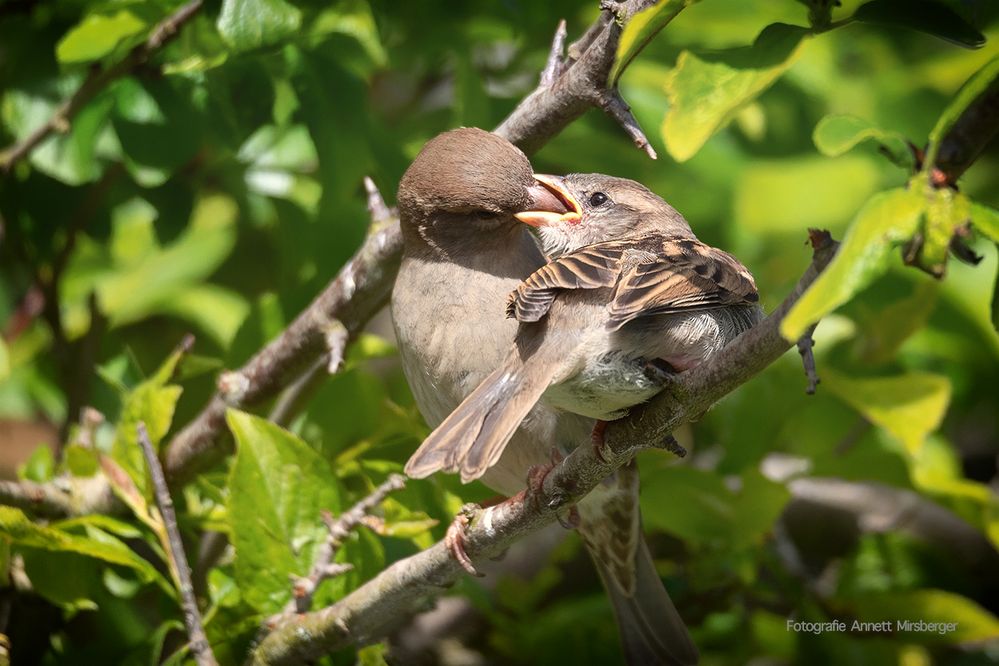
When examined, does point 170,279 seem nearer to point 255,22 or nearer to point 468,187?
point 255,22

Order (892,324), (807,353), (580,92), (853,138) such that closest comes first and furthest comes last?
1. (853,138)
2. (807,353)
3. (580,92)
4. (892,324)

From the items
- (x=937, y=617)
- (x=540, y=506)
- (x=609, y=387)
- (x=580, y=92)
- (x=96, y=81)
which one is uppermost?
(x=580, y=92)

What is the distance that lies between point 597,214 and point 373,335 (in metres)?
0.94

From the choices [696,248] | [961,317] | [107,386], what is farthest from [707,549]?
[107,386]

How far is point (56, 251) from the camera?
374cm

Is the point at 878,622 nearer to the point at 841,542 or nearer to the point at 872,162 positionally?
the point at 841,542

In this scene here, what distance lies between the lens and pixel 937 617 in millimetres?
3252

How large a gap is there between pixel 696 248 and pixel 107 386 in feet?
6.63

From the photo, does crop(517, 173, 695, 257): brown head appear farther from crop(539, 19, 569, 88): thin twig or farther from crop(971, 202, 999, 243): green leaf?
A: crop(971, 202, 999, 243): green leaf

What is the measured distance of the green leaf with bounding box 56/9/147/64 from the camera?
279cm

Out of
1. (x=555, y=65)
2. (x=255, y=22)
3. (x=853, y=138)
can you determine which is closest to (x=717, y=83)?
(x=853, y=138)

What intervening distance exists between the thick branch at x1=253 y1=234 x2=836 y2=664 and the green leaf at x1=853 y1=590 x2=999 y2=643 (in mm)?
1484

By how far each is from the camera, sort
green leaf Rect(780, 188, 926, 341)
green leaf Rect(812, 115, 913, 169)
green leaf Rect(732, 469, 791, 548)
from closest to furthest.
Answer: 1. green leaf Rect(780, 188, 926, 341)
2. green leaf Rect(812, 115, 913, 169)
3. green leaf Rect(732, 469, 791, 548)

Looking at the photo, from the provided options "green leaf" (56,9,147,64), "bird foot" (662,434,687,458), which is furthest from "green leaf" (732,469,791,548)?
"green leaf" (56,9,147,64)
